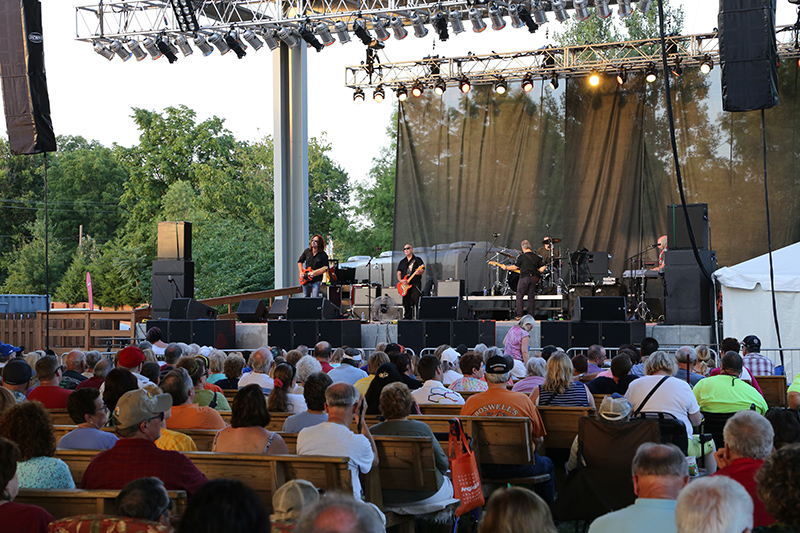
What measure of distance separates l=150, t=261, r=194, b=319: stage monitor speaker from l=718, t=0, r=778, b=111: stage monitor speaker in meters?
10.4

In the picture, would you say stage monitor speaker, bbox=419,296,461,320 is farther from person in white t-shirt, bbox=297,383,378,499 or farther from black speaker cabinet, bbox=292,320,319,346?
person in white t-shirt, bbox=297,383,378,499

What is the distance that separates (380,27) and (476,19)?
1.71 metres

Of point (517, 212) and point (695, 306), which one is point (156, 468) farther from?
point (517, 212)

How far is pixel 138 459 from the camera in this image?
131 inches

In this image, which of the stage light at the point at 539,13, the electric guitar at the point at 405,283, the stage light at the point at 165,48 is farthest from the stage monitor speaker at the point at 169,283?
the stage light at the point at 539,13

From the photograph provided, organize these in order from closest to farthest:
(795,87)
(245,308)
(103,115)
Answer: (245,308), (795,87), (103,115)

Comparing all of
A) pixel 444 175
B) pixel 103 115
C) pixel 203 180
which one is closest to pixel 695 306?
pixel 444 175

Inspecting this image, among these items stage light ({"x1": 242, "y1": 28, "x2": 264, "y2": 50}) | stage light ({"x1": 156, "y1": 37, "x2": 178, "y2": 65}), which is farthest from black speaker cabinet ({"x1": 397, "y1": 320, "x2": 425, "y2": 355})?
stage light ({"x1": 156, "y1": 37, "x2": 178, "y2": 65})

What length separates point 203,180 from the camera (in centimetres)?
3959

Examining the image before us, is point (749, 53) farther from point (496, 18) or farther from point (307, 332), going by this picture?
point (307, 332)

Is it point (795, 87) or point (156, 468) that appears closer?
point (156, 468)

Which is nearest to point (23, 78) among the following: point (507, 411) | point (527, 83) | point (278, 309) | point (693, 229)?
point (507, 411)

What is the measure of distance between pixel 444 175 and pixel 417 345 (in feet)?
24.7

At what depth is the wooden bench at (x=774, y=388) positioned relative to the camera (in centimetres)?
691
